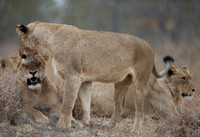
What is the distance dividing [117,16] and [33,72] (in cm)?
2625

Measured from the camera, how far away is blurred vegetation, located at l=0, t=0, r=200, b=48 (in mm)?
21672

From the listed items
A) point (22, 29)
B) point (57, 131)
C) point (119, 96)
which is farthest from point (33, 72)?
point (119, 96)

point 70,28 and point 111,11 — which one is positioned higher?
point 111,11

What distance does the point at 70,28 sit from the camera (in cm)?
485

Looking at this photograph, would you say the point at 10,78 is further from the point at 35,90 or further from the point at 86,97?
the point at 86,97

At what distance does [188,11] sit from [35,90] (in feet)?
59.1

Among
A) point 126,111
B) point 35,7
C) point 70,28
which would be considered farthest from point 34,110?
point 35,7

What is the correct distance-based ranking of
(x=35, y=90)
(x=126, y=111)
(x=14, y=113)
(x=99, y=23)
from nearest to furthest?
(x=14, y=113) → (x=35, y=90) → (x=126, y=111) → (x=99, y=23)

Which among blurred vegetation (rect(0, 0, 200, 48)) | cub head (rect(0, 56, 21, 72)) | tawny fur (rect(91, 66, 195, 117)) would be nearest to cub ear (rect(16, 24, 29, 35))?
cub head (rect(0, 56, 21, 72))

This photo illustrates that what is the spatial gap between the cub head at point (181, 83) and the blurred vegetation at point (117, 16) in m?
9.37

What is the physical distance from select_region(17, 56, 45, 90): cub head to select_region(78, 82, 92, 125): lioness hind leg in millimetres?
612

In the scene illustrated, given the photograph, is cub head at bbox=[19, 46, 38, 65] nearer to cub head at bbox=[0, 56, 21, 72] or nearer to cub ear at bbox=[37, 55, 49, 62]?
cub ear at bbox=[37, 55, 49, 62]

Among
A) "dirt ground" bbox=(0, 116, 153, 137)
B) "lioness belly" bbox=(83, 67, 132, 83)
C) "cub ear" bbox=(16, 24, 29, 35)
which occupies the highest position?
"cub ear" bbox=(16, 24, 29, 35)

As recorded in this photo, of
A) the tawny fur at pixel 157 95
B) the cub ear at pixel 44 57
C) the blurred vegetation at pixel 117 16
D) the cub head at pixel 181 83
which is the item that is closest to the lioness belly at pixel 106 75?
the cub ear at pixel 44 57
